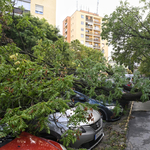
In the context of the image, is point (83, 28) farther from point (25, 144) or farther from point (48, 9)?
point (25, 144)

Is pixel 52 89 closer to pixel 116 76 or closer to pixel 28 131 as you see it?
pixel 28 131

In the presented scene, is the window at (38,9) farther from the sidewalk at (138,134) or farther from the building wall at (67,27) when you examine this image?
the sidewalk at (138,134)

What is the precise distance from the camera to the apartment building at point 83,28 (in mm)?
50344

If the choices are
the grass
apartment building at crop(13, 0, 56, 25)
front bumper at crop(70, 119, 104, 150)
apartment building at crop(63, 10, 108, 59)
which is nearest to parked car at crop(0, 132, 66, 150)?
front bumper at crop(70, 119, 104, 150)

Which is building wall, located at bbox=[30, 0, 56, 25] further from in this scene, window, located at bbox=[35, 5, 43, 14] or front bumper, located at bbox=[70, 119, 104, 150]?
front bumper, located at bbox=[70, 119, 104, 150]

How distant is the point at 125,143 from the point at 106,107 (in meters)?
1.84

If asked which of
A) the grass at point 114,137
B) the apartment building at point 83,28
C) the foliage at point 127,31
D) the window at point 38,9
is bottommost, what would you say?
the grass at point 114,137

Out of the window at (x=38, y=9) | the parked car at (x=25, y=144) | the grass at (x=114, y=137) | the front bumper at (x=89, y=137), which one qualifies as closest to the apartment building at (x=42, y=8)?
the window at (x=38, y=9)

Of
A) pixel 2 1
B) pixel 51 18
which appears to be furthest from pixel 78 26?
pixel 2 1

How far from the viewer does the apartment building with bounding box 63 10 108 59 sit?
5034cm

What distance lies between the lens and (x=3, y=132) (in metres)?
2.10

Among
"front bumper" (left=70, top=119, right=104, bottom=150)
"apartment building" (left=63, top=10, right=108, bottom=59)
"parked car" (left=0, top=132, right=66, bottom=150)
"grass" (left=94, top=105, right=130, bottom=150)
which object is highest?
"apartment building" (left=63, top=10, right=108, bottom=59)

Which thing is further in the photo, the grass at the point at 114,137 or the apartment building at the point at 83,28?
the apartment building at the point at 83,28

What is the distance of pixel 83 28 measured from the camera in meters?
51.3
